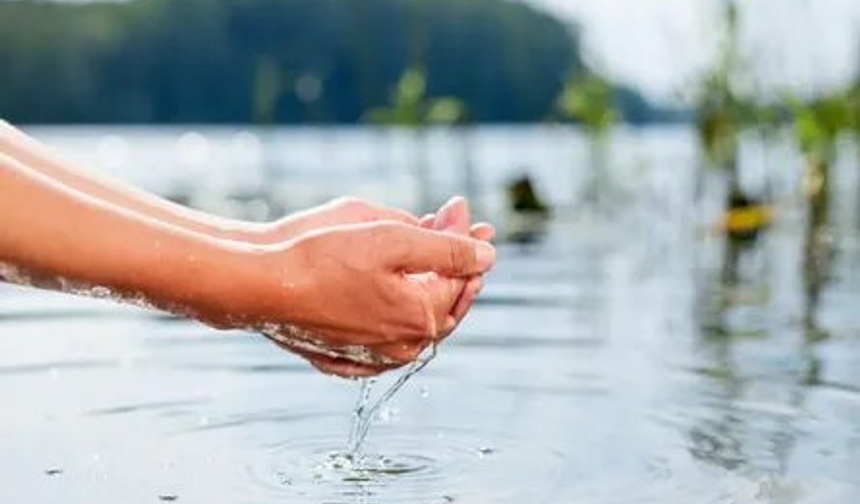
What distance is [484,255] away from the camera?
321 cm

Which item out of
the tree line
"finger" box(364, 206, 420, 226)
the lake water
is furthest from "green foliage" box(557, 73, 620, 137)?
the tree line

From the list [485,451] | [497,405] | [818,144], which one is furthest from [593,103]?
[485,451]

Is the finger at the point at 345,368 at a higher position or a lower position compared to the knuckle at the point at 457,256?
lower

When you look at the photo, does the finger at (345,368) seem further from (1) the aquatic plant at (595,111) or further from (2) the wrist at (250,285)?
(1) the aquatic plant at (595,111)

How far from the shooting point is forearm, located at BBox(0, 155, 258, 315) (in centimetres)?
256

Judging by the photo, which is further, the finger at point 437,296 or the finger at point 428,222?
the finger at point 428,222

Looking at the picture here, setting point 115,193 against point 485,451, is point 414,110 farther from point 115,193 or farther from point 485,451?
point 115,193

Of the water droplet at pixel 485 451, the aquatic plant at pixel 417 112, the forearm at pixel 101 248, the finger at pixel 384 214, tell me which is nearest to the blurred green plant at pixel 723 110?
the aquatic plant at pixel 417 112

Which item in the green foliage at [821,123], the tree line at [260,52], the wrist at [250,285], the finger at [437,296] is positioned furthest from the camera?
the tree line at [260,52]

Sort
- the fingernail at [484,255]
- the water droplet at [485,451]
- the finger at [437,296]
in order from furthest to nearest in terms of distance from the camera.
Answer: the water droplet at [485,451] < the fingernail at [484,255] < the finger at [437,296]

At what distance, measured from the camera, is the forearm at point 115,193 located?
2947 millimetres

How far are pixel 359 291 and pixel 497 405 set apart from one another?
95.5 inches

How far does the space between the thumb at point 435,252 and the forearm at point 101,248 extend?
30cm

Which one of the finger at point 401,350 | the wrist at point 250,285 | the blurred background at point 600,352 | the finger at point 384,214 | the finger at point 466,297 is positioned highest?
the finger at point 384,214
